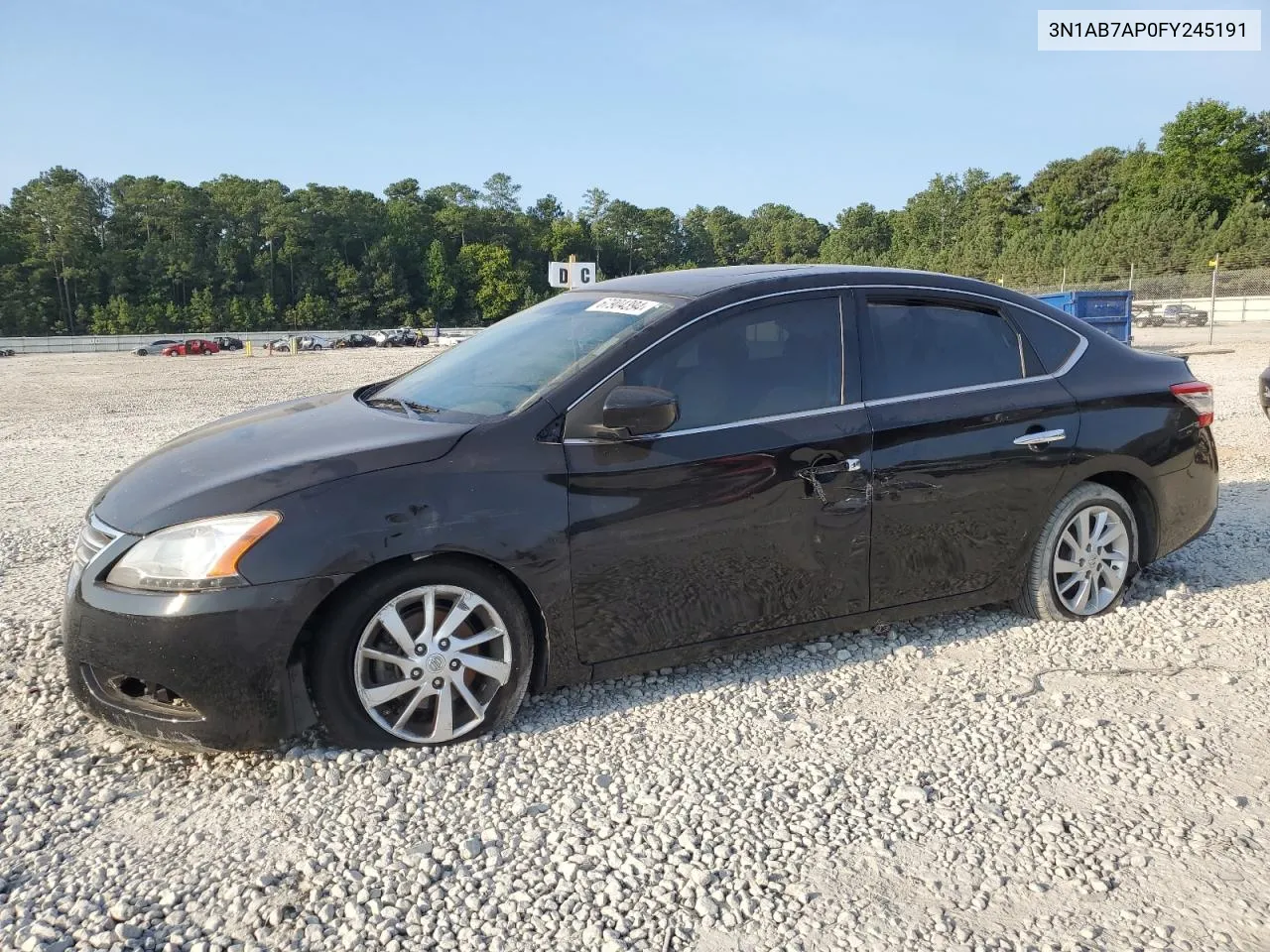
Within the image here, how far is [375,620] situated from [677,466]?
119 cm

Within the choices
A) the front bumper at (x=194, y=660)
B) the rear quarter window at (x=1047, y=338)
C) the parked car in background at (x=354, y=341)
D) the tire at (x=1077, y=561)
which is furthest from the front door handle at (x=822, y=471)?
the parked car in background at (x=354, y=341)

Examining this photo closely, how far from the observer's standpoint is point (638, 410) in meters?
3.35

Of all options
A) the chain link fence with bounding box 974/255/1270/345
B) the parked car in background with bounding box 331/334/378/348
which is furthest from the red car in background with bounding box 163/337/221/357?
the chain link fence with bounding box 974/255/1270/345

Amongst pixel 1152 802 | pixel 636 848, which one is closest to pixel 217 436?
pixel 636 848

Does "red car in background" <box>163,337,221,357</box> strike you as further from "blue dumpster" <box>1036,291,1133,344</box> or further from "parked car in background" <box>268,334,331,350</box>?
"blue dumpster" <box>1036,291,1133,344</box>

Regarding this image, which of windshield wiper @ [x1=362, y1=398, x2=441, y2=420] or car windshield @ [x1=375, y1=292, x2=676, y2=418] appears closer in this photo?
car windshield @ [x1=375, y1=292, x2=676, y2=418]

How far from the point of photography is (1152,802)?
2971 mm

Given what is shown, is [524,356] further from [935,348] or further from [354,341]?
[354,341]

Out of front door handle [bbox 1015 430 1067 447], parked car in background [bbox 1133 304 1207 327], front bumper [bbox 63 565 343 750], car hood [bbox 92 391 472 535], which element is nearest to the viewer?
front bumper [bbox 63 565 343 750]

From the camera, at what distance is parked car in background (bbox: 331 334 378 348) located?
71.2 meters

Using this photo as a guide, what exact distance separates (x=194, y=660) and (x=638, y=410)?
164 centimetres

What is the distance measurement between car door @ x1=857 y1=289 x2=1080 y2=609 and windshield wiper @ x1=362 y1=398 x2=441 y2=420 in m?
1.80

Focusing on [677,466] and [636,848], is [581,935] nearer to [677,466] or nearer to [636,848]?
[636,848]

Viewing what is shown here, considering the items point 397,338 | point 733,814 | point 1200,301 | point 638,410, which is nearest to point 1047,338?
point 638,410
